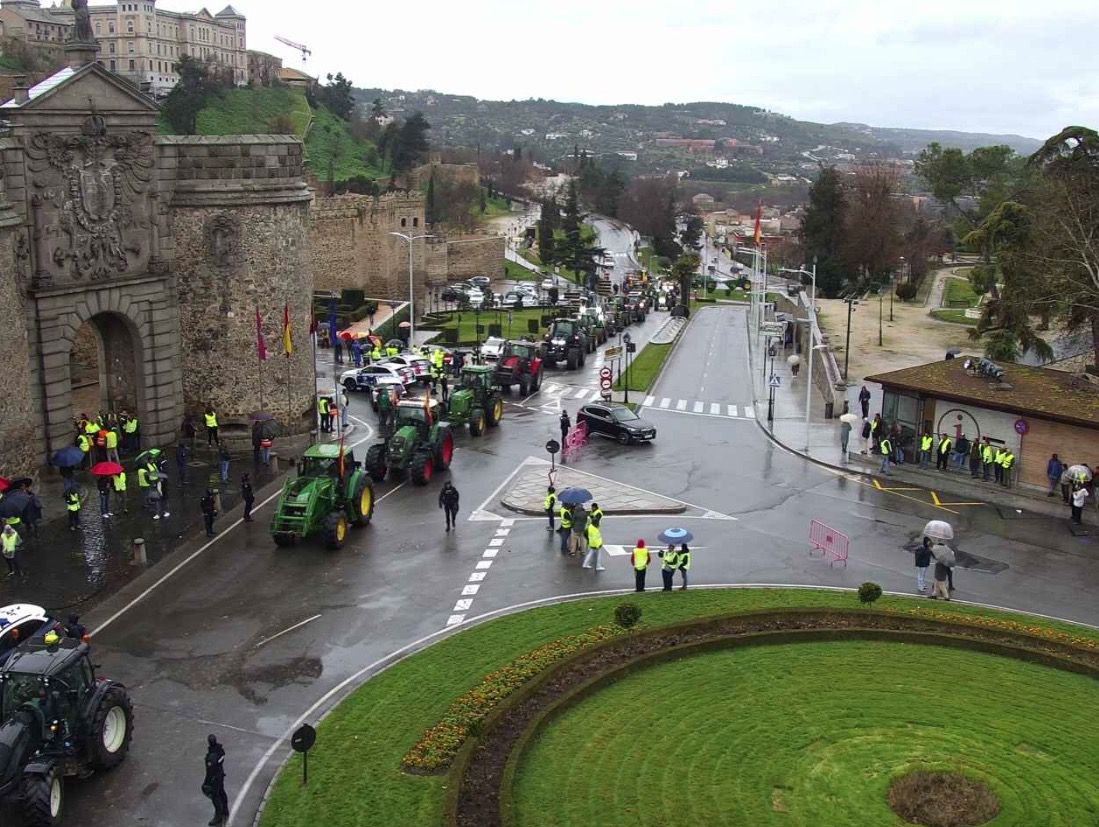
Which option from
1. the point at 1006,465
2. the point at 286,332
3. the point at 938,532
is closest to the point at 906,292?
the point at 1006,465

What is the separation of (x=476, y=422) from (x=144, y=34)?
122295 millimetres

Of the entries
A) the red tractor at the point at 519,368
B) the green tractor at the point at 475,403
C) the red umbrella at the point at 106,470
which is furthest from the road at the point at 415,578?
the red tractor at the point at 519,368

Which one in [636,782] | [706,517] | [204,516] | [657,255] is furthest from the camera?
[657,255]

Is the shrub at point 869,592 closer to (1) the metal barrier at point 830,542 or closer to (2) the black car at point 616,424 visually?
(1) the metal barrier at point 830,542

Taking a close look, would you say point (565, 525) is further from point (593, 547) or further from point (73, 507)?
point (73, 507)

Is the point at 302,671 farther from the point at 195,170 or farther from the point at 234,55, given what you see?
the point at 234,55

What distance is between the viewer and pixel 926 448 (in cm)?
3797

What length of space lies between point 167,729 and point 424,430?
18.3 meters

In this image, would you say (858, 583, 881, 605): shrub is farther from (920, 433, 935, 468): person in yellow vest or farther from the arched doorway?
the arched doorway

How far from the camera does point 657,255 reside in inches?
5541

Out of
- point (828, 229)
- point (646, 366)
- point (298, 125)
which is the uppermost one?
point (298, 125)

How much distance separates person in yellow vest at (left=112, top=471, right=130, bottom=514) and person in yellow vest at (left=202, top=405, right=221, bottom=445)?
4.98 meters

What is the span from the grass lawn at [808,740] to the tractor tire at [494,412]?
22.5 m

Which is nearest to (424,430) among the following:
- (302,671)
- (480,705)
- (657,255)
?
(302,671)
